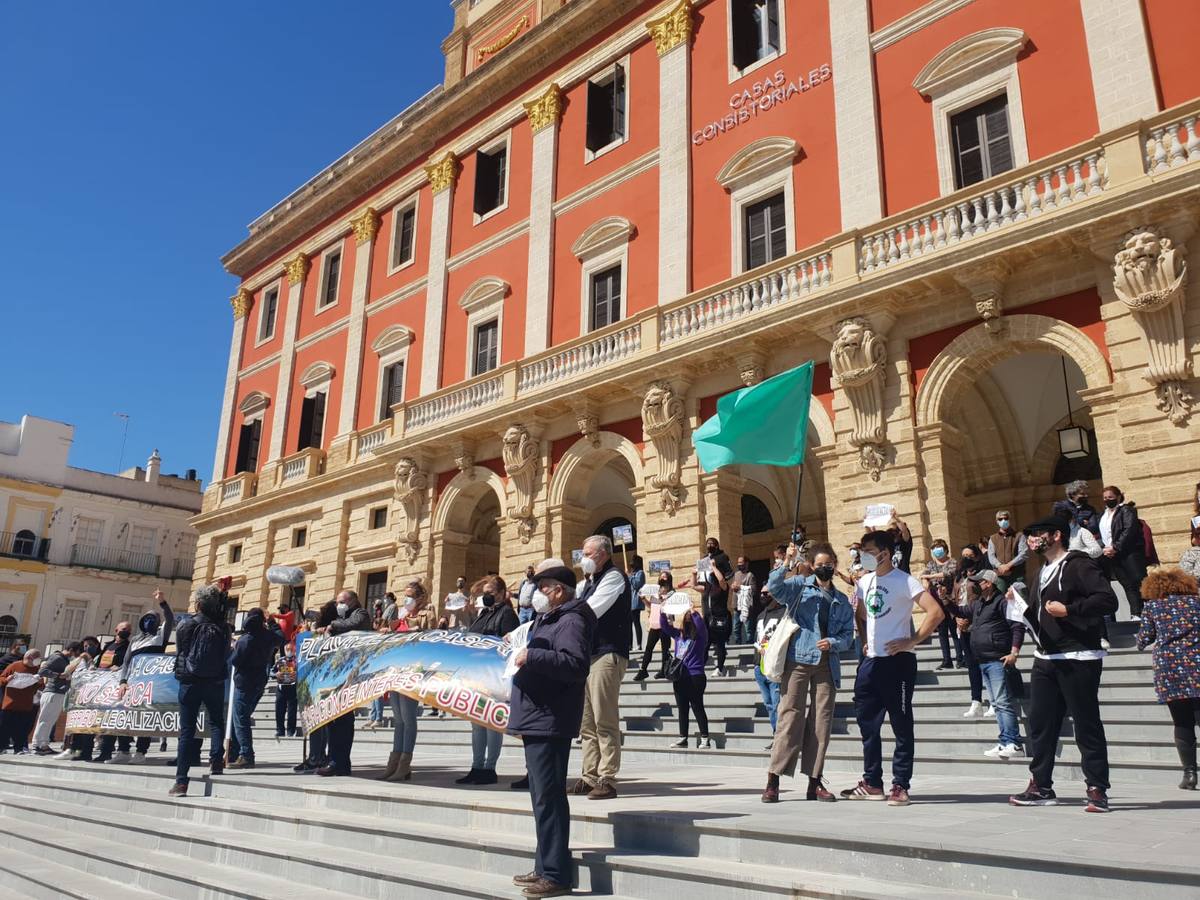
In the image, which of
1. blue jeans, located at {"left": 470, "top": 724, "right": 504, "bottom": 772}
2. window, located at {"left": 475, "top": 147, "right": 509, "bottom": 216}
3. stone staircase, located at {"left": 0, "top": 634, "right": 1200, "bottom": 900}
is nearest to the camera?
stone staircase, located at {"left": 0, "top": 634, "right": 1200, "bottom": 900}

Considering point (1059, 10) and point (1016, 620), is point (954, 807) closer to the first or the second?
point (1016, 620)

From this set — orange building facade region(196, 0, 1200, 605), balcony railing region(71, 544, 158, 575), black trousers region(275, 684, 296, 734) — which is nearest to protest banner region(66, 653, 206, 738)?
black trousers region(275, 684, 296, 734)

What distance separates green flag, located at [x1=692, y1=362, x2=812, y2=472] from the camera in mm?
12930

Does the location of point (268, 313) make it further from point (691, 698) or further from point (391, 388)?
point (691, 698)

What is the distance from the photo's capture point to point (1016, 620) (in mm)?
7387

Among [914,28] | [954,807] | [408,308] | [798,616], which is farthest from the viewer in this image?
[408,308]

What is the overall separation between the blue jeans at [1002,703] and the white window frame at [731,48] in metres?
14.0

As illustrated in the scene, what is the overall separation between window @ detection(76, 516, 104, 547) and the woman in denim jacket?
41.1 m

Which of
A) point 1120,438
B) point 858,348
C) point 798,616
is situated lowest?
point 798,616

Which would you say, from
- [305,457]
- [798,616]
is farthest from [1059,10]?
Result: [305,457]

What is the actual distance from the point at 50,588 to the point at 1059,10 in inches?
1608

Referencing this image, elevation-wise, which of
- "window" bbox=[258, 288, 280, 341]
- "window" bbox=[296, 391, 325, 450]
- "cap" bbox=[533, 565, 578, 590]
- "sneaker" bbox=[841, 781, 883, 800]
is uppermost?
"window" bbox=[258, 288, 280, 341]

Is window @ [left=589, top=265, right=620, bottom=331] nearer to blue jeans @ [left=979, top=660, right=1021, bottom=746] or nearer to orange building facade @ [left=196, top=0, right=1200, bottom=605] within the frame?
orange building facade @ [left=196, top=0, right=1200, bottom=605]

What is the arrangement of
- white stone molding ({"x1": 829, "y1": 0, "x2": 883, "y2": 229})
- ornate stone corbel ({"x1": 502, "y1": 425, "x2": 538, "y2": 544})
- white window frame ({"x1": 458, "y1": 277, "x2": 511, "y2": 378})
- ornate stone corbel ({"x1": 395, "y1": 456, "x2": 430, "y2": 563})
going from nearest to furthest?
1. white stone molding ({"x1": 829, "y1": 0, "x2": 883, "y2": 229})
2. ornate stone corbel ({"x1": 502, "y1": 425, "x2": 538, "y2": 544})
3. ornate stone corbel ({"x1": 395, "y1": 456, "x2": 430, "y2": 563})
4. white window frame ({"x1": 458, "y1": 277, "x2": 511, "y2": 378})
